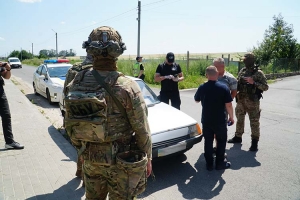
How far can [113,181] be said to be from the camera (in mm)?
2043

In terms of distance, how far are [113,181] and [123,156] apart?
0.22 meters

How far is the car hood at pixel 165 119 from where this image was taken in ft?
12.9

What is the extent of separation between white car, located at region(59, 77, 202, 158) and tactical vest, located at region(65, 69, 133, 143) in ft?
5.92

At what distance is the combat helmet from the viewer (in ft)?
6.24

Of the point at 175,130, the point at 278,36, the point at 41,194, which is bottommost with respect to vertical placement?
the point at 41,194

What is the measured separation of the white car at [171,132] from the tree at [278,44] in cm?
1980

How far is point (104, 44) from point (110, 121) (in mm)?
576

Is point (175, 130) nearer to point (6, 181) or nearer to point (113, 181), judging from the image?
point (113, 181)

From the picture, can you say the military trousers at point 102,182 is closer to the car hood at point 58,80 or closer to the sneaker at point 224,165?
the sneaker at point 224,165

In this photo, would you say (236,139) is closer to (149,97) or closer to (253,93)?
(253,93)

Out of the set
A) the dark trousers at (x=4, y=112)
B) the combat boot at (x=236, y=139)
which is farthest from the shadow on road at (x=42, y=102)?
the combat boot at (x=236, y=139)

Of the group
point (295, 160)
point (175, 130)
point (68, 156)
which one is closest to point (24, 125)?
point (68, 156)

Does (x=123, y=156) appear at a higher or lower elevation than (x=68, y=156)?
higher

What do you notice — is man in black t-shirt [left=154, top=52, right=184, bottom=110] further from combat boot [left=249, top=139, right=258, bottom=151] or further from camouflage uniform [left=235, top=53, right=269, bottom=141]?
combat boot [left=249, top=139, right=258, bottom=151]
